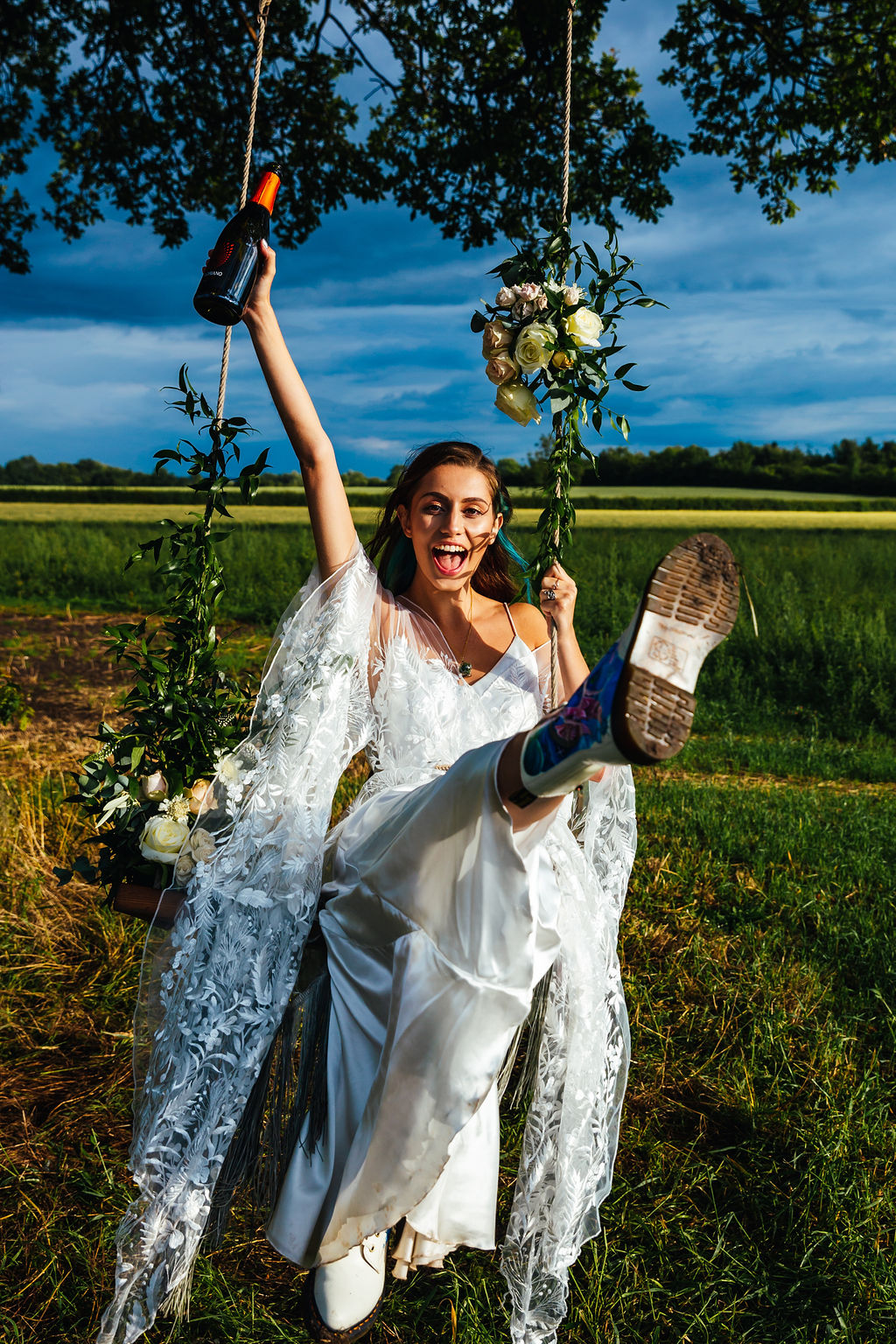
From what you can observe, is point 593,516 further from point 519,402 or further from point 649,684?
point 649,684

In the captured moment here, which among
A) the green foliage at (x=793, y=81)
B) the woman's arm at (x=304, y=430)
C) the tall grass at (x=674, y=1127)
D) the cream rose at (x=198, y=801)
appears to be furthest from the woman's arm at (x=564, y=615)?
the green foliage at (x=793, y=81)

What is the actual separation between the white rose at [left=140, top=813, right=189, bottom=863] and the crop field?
1015 mm

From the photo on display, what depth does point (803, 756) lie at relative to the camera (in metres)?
6.62

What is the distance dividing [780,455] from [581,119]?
104 feet

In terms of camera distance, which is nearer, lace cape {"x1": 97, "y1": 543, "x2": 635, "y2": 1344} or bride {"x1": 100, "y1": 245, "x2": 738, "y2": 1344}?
bride {"x1": 100, "y1": 245, "x2": 738, "y2": 1344}

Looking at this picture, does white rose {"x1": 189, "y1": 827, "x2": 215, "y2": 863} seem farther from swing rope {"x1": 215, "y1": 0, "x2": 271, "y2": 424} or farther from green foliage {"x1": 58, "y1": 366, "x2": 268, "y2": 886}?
swing rope {"x1": 215, "y1": 0, "x2": 271, "y2": 424}

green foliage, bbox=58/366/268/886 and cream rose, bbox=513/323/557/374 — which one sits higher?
cream rose, bbox=513/323/557/374

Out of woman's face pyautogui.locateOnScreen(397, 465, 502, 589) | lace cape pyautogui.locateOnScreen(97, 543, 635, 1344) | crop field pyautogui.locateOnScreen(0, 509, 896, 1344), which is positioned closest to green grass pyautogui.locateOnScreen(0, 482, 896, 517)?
crop field pyautogui.locateOnScreen(0, 509, 896, 1344)

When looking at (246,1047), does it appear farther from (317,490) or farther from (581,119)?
(581,119)

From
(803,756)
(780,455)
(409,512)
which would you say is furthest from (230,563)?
(780,455)

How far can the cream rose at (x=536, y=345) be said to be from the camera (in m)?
2.47

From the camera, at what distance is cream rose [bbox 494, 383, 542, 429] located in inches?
101

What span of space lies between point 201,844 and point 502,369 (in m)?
1.56

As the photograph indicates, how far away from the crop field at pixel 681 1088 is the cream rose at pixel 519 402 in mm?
2107
